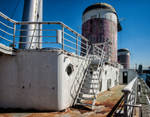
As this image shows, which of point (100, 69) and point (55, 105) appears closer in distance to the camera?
point (55, 105)

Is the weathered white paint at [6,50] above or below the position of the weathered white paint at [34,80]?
above

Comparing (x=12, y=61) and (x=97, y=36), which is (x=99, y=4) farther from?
(x=12, y=61)

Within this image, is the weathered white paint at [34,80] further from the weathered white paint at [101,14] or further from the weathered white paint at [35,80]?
the weathered white paint at [101,14]

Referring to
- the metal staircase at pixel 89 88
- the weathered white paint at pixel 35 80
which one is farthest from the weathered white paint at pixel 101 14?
the weathered white paint at pixel 35 80

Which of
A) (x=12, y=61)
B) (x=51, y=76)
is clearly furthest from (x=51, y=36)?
(x=12, y=61)

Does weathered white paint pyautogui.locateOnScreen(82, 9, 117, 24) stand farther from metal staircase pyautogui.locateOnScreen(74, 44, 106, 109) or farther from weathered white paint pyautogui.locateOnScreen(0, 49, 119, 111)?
weathered white paint pyautogui.locateOnScreen(0, 49, 119, 111)

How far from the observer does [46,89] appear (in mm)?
5449

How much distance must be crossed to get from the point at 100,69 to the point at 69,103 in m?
3.23

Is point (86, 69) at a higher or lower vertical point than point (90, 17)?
lower

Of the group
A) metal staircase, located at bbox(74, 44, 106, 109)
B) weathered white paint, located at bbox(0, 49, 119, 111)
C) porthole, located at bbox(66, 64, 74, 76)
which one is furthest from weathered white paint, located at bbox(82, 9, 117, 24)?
weathered white paint, located at bbox(0, 49, 119, 111)

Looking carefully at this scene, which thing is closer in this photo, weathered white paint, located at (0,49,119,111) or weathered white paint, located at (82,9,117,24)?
weathered white paint, located at (0,49,119,111)

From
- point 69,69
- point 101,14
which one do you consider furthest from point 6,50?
point 101,14

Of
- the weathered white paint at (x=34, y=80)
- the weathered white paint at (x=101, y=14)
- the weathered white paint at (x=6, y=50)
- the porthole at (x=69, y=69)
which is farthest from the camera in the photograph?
the weathered white paint at (x=101, y=14)

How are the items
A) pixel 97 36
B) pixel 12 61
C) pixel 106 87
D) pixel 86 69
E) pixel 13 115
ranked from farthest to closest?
pixel 97 36 → pixel 106 87 → pixel 86 69 → pixel 12 61 → pixel 13 115
